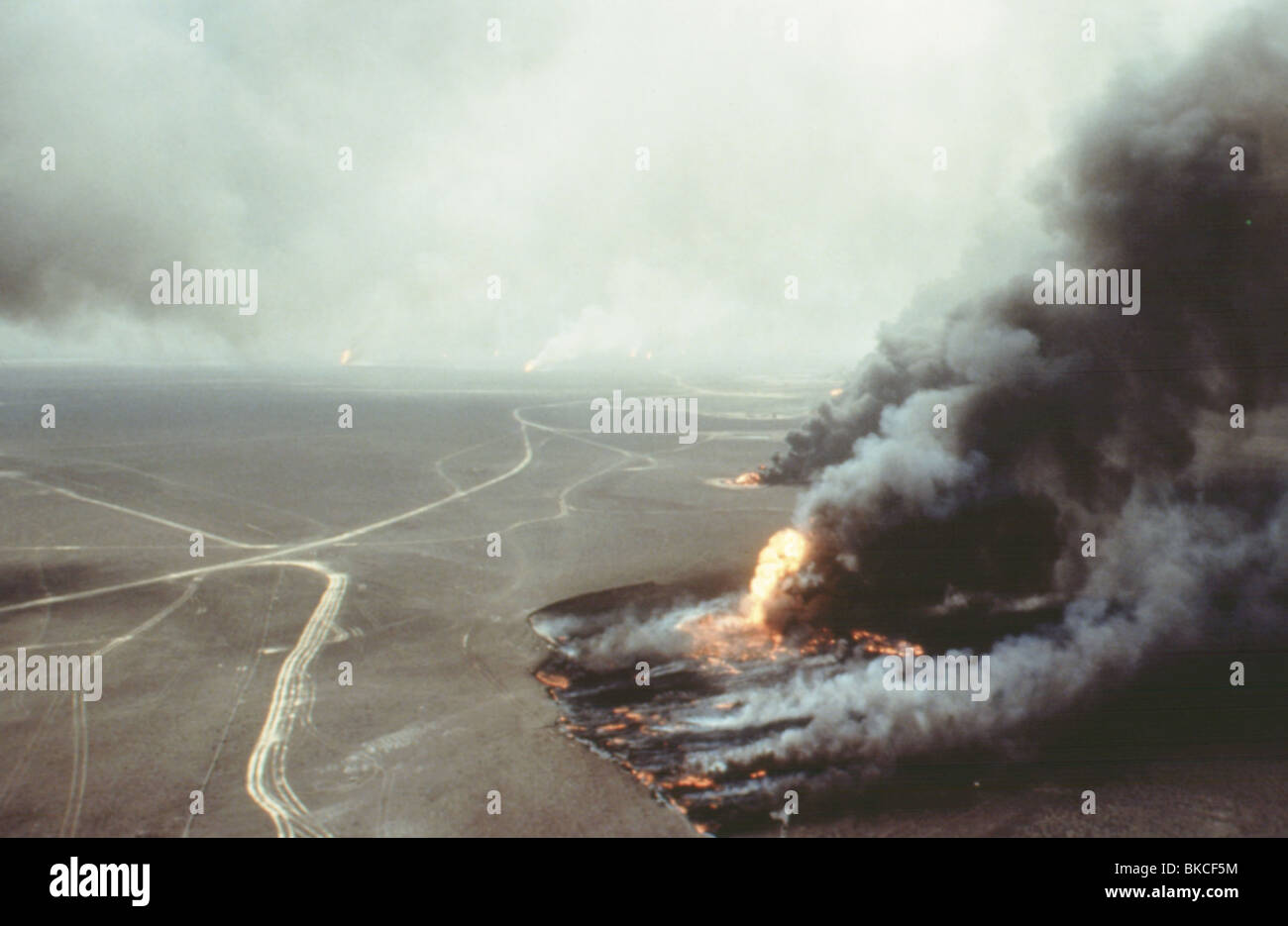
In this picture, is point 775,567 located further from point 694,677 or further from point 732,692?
point 732,692

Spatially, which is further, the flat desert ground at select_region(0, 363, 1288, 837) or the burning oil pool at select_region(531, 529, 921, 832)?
the burning oil pool at select_region(531, 529, 921, 832)

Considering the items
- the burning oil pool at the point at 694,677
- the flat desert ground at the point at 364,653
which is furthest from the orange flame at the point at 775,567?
the flat desert ground at the point at 364,653

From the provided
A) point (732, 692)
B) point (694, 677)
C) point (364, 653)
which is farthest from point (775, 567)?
point (364, 653)

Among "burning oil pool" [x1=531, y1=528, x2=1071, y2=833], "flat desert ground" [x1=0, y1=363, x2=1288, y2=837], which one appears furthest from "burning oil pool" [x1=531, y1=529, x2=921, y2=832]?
"flat desert ground" [x1=0, y1=363, x2=1288, y2=837]

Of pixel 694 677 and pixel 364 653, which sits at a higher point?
pixel 364 653

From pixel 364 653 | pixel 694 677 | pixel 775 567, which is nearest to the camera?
pixel 694 677

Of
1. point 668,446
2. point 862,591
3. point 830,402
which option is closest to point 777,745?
point 862,591

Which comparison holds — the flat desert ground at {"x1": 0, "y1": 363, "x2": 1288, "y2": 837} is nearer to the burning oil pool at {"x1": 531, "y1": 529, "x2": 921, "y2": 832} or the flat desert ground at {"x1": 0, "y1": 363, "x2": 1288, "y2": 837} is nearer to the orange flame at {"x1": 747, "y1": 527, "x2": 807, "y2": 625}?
the burning oil pool at {"x1": 531, "y1": 529, "x2": 921, "y2": 832}

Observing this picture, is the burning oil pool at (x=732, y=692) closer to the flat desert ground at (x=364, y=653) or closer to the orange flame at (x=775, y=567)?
the orange flame at (x=775, y=567)
